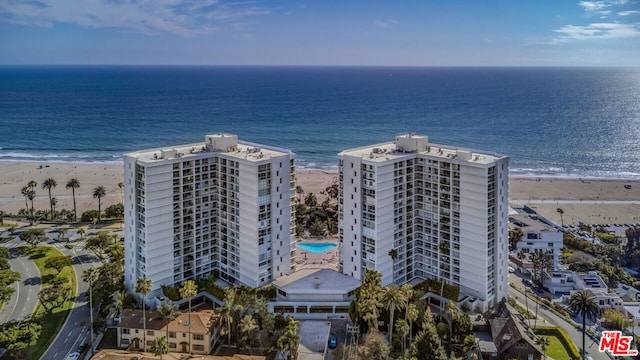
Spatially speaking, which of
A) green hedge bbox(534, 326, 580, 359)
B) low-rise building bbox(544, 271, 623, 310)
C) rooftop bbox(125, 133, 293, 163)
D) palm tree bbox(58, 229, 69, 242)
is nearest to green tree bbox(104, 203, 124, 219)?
palm tree bbox(58, 229, 69, 242)

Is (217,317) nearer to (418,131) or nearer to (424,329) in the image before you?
(424,329)

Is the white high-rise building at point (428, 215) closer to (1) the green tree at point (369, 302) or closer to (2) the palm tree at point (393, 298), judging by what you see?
(1) the green tree at point (369, 302)

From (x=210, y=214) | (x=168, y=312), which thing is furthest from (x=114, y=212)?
(x=168, y=312)

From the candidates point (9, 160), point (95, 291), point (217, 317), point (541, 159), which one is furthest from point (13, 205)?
point (541, 159)

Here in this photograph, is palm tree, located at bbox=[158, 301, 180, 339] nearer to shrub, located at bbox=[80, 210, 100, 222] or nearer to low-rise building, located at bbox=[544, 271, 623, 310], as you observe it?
shrub, located at bbox=[80, 210, 100, 222]

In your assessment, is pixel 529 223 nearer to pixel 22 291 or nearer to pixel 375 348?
pixel 375 348
